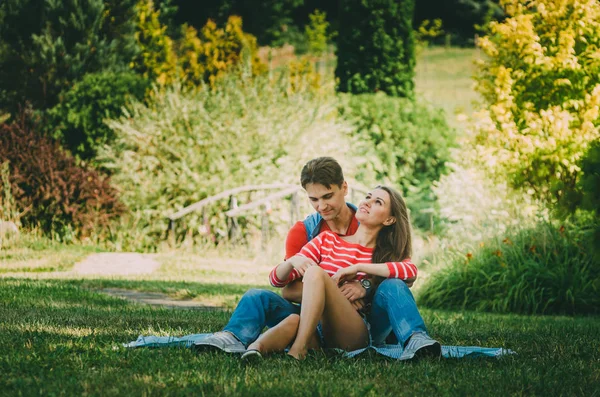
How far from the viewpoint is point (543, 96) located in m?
12.0

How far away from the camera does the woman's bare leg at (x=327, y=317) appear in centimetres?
414

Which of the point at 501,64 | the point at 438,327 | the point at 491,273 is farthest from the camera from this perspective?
the point at 501,64

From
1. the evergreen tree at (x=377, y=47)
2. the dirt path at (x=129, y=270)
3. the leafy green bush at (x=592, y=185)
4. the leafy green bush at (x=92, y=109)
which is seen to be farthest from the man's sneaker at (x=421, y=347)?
the evergreen tree at (x=377, y=47)

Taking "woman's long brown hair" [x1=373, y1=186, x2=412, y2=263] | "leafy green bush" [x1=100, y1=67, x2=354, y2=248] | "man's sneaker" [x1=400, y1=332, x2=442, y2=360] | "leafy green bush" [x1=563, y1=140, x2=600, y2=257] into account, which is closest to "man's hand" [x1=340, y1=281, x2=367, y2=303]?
"woman's long brown hair" [x1=373, y1=186, x2=412, y2=263]

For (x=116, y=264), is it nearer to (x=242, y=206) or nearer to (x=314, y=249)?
(x=242, y=206)

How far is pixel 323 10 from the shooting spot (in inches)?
→ 1356

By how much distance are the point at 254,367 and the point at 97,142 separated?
12.4 metres

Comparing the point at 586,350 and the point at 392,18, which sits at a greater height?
the point at 392,18

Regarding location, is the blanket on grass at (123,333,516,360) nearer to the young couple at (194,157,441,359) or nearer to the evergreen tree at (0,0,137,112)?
the young couple at (194,157,441,359)

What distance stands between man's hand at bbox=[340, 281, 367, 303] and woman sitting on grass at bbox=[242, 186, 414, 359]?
4cm

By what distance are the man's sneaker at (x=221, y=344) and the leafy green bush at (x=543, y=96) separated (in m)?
7.17

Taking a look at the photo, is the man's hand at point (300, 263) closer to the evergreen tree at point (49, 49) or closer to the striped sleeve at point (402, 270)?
the striped sleeve at point (402, 270)

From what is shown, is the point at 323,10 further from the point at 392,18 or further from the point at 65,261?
the point at 65,261

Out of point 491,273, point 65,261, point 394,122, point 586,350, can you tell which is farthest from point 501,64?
point 586,350
